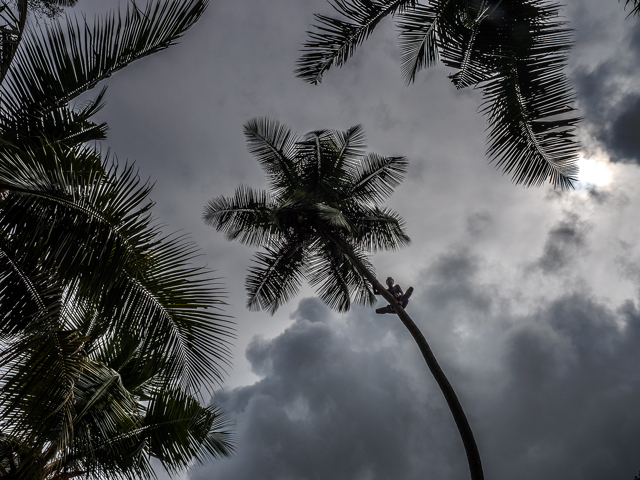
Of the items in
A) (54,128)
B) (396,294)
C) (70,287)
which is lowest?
(70,287)

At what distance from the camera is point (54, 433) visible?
12.4 feet

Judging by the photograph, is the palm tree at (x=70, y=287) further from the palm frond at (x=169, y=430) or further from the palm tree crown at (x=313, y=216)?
the palm tree crown at (x=313, y=216)

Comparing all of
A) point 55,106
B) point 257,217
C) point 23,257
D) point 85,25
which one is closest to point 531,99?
point 85,25

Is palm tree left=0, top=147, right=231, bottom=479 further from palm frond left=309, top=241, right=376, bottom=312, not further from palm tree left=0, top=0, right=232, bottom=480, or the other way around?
palm frond left=309, top=241, right=376, bottom=312

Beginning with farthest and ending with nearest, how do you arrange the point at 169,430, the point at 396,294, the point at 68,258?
the point at 396,294 → the point at 169,430 → the point at 68,258

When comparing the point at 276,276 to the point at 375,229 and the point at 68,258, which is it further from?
the point at 68,258

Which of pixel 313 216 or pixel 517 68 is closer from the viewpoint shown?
pixel 517 68

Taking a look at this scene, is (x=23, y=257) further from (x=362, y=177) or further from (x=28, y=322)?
(x=362, y=177)

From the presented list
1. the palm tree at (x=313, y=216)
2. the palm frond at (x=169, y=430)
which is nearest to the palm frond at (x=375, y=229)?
the palm tree at (x=313, y=216)

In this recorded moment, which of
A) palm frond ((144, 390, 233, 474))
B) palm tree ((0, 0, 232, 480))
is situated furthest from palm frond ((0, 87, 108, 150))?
palm frond ((144, 390, 233, 474))

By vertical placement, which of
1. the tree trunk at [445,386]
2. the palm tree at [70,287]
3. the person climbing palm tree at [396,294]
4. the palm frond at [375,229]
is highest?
the palm frond at [375,229]

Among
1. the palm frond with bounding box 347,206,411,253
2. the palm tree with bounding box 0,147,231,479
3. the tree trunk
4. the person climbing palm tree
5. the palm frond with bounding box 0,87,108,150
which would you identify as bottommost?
the palm tree with bounding box 0,147,231,479

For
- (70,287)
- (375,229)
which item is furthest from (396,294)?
(70,287)

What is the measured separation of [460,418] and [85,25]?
332 inches
